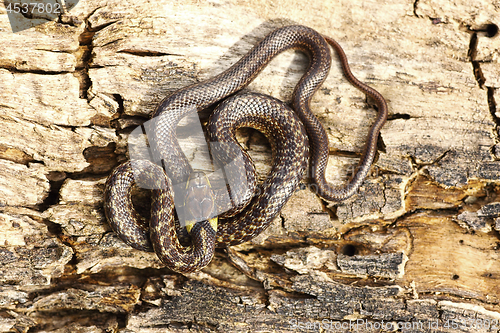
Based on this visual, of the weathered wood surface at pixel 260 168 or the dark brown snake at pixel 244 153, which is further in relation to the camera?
the weathered wood surface at pixel 260 168

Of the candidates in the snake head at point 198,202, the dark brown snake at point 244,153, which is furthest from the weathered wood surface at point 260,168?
the snake head at point 198,202

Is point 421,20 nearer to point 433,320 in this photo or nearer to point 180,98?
point 180,98

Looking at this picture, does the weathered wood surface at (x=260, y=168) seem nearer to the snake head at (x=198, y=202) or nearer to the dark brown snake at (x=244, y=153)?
the dark brown snake at (x=244, y=153)

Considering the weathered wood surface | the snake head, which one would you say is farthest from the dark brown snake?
the weathered wood surface

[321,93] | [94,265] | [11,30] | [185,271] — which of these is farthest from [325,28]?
[94,265]

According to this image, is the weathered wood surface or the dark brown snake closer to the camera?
the dark brown snake

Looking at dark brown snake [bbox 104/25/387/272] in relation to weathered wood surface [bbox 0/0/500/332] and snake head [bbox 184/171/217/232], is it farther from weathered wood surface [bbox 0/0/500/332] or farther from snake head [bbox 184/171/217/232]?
weathered wood surface [bbox 0/0/500/332]
